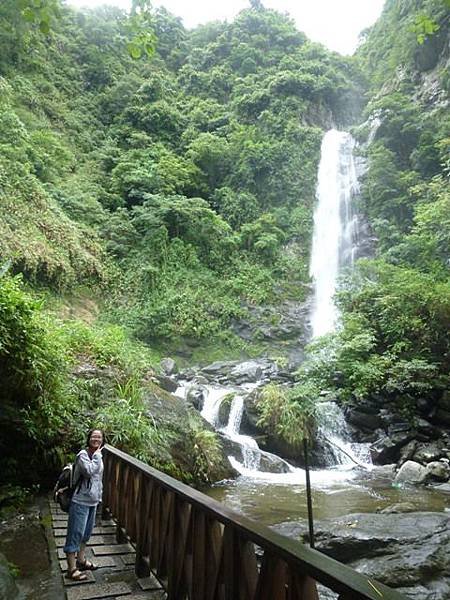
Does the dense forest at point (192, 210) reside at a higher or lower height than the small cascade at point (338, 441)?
higher

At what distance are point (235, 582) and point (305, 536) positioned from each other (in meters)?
3.69

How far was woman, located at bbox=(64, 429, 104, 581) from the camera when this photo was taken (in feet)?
12.0

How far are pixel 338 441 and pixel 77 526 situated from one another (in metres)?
9.62

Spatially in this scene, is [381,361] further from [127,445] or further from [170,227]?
[170,227]

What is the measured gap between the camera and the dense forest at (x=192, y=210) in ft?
24.2

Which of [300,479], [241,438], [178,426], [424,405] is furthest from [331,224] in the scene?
[178,426]

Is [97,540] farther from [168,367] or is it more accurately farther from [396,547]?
[168,367]

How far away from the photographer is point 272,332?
68.1 feet

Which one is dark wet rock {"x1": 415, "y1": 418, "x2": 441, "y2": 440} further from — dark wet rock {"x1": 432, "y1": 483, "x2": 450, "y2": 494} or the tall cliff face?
the tall cliff face

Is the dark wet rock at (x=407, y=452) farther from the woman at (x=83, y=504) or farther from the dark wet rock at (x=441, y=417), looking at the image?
the woman at (x=83, y=504)

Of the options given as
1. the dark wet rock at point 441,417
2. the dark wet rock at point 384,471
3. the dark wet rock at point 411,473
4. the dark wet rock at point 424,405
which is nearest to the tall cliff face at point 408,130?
the dark wet rock at point 424,405

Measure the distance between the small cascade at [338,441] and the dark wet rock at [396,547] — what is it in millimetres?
5294

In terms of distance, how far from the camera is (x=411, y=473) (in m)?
9.64

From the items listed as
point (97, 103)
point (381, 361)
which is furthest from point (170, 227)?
point (381, 361)
